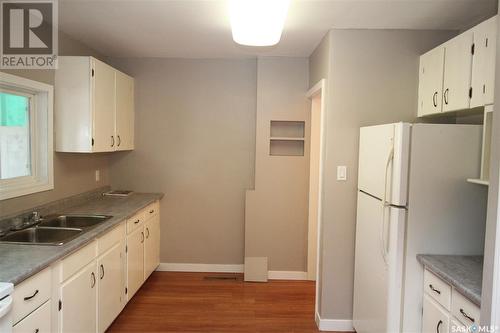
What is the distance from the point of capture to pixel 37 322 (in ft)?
5.90

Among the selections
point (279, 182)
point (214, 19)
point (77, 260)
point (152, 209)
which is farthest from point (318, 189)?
point (77, 260)

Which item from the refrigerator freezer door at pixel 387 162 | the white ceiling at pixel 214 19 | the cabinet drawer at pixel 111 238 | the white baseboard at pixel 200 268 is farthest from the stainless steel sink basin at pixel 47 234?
the refrigerator freezer door at pixel 387 162

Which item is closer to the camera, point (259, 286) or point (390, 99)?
point (390, 99)

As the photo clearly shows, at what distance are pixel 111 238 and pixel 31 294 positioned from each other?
38.1 inches

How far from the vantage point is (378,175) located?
7.97 feet

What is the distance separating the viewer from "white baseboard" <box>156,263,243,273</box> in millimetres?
4242

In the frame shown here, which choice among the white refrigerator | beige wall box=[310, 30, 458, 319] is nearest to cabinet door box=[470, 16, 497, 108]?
the white refrigerator

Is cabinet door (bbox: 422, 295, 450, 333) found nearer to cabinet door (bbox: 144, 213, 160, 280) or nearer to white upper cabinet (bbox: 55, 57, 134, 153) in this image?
cabinet door (bbox: 144, 213, 160, 280)

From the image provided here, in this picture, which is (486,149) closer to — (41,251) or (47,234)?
(41,251)

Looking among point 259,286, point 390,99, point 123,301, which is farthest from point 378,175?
point 123,301

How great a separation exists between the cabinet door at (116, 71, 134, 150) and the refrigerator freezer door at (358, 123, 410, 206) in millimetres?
2423

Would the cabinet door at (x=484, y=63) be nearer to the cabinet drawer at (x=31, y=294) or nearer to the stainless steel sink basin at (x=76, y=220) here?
the cabinet drawer at (x=31, y=294)

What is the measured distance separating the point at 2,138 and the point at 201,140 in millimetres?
2013

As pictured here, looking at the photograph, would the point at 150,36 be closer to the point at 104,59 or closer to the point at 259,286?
the point at 104,59
